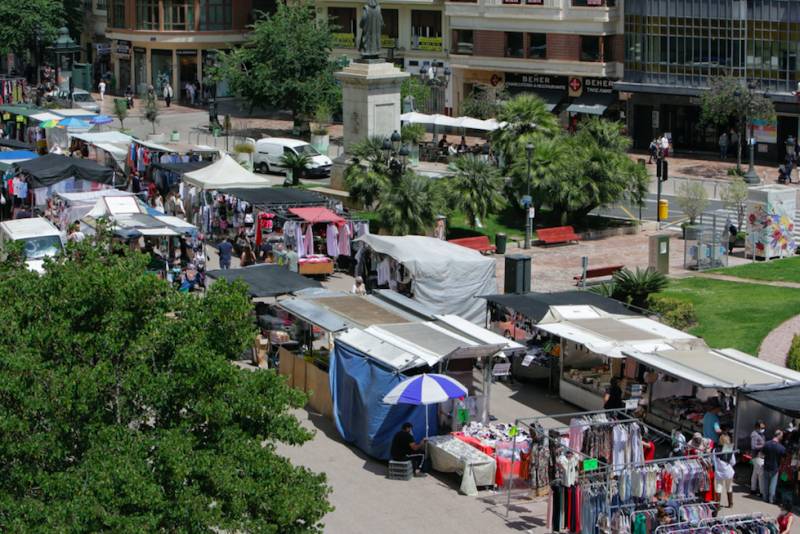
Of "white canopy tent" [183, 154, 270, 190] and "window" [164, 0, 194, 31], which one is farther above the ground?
"window" [164, 0, 194, 31]

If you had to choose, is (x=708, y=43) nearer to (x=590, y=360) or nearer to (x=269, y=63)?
(x=269, y=63)

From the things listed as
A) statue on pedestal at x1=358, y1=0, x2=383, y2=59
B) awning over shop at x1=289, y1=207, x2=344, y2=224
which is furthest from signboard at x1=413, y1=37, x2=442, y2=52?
awning over shop at x1=289, y1=207, x2=344, y2=224

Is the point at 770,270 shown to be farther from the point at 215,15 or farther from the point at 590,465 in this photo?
the point at 215,15

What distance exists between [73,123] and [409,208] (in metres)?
21.9

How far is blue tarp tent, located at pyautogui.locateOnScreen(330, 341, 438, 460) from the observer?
1077 inches

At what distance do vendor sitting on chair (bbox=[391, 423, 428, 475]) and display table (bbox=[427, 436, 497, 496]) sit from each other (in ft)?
0.76

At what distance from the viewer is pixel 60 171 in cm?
4722

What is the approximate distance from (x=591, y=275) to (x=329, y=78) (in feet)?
103

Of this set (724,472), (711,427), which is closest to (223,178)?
(711,427)

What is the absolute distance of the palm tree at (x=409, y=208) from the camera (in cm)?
4288

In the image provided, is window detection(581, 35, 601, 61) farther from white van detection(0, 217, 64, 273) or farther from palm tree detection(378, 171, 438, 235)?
white van detection(0, 217, 64, 273)

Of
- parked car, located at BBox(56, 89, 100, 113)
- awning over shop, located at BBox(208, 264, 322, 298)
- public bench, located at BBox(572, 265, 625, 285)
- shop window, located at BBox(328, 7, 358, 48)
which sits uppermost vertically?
shop window, located at BBox(328, 7, 358, 48)

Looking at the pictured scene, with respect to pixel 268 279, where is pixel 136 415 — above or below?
above

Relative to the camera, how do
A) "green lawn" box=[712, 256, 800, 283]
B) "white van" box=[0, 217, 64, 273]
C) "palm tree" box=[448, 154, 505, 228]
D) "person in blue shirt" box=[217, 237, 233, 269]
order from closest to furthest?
"white van" box=[0, 217, 64, 273], "person in blue shirt" box=[217, 237, 233, 269], "green lawn" box=[712, 256, 800, 283], "palm tree" box=[448, 154, 505, 228]
